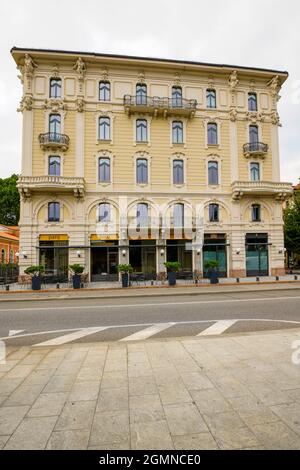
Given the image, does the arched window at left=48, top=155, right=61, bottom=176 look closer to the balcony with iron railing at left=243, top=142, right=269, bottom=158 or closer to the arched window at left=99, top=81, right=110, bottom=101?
the arched window at left=99, top=81, right=110, bottom=101

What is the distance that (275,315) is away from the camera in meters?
9.40

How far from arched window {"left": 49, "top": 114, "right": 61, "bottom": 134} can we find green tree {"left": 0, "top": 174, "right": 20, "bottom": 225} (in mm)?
29668

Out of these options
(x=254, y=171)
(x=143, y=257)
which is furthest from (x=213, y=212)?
(x=143, y=257)

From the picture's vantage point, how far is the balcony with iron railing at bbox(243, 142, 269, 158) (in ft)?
89.1

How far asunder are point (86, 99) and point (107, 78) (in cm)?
292

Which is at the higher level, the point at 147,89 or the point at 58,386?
the point at 147,89

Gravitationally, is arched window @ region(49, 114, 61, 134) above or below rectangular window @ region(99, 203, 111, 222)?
above

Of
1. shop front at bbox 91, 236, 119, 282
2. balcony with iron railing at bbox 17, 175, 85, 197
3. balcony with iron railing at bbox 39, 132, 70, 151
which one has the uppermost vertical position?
balcony with iron railing at bbox 39, 132, 70, 151

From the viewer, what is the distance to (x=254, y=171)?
27.6 meters

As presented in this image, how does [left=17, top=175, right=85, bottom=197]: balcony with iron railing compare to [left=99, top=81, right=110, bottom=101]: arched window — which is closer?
[left=17, top=175, right=85, bottom=197]: balcony with iron railing

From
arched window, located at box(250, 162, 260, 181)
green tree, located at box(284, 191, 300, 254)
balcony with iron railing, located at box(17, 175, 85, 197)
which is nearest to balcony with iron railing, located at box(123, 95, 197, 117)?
arched window, located at box(250, 162, 260, 181)

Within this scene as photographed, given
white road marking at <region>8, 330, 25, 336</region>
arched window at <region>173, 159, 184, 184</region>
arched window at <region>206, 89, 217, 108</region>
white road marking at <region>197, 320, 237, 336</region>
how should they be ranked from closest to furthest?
white road marking at <region>197, 320, 237, 336</region> < white road marking at <region>8, 330, 25, 336</region> < arched window at <region>173, 159, 184, 184</region> < arched window at <region>206, 89, 217, 108</region>
